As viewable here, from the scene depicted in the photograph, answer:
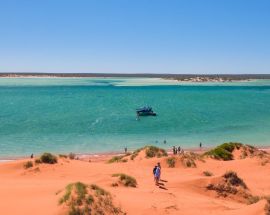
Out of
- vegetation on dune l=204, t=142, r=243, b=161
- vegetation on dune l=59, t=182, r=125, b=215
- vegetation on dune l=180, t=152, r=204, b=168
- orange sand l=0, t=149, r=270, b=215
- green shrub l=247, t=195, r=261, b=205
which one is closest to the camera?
vegetation on dune l=59, t=182, r=125, b=215

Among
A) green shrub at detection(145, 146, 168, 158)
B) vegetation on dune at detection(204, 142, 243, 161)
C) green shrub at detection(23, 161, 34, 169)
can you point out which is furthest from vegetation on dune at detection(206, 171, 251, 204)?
vegetation on dune at detection(204, 142, 243, 161)

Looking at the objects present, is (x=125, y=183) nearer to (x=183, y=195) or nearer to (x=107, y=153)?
(x=183, y=195)

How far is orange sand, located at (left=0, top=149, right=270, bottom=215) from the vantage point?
55.4 feet

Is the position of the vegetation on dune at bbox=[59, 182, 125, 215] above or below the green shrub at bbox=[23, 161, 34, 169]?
above

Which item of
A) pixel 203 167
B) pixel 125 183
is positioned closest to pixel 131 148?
pixel 203 167

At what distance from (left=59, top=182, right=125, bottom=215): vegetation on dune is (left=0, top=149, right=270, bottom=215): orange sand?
1.44 feet

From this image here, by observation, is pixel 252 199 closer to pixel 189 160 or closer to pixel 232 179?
pixel 232 179

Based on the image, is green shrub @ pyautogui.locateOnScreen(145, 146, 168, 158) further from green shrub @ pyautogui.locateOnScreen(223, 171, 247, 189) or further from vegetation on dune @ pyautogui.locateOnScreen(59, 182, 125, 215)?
vegetation on dune @ pyautogui.locateOnScreen(59, 182, 125, 215)

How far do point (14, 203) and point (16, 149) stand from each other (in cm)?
3053

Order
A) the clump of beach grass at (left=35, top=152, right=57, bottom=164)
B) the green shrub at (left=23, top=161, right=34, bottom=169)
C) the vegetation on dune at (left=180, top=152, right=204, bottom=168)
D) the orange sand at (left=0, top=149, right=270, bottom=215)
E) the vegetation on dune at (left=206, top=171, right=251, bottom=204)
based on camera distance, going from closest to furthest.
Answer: the orange sand at (left=0, top=149, right=270, bottom=215), the vegetation on dune at (left=206, top=171, right=251, bottom=204), the green shrub at (left=23, top=161, right=34, bottom=169), the clump of beach grass at (left=35, top=152, right=57, bottom=164), the vegetation on dune at (left=180, top=152, right=204, bottom=168)

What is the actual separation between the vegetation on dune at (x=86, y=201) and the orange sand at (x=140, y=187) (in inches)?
17.2

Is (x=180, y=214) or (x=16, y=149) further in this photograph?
(x=16, y=149)

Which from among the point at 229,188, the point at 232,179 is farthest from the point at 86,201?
the point at 232,179

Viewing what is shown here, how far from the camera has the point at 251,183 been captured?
88.9 feet
